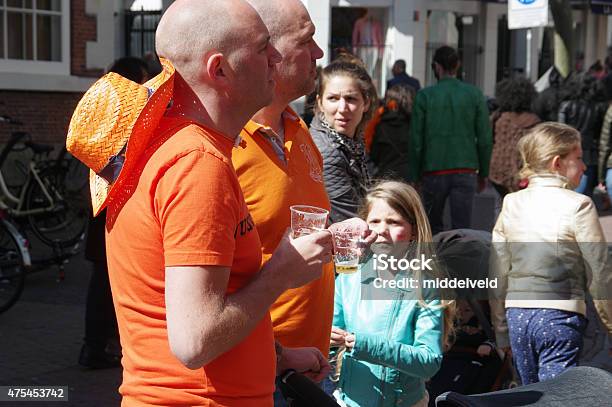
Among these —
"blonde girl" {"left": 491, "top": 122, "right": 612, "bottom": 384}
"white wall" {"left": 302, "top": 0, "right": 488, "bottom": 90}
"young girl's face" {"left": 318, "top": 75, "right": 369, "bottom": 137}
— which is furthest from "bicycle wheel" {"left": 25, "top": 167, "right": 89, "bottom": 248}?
"white wall" {"left": 302, "top": 0, "right": 488, "bottom": 90}

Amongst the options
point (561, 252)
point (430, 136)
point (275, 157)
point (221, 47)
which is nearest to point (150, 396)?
point (221, 47)

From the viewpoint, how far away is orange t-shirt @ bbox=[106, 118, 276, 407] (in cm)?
192

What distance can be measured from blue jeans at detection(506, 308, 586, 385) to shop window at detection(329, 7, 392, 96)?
19.8 meters

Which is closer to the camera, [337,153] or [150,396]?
[150,396]

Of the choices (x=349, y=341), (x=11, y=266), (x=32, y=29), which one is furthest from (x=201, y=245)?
(x=32, y=29)

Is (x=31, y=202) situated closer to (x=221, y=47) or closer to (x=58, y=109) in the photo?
(x=58, y=109)

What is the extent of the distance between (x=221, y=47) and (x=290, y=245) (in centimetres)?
45

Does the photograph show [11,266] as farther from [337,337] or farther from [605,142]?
[605,142]

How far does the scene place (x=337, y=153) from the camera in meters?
4.22

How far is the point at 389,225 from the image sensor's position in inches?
144

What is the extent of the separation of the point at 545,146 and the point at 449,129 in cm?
459

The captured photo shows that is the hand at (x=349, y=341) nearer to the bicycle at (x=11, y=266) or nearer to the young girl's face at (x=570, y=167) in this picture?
the young girl's face at (x=570, y=167)

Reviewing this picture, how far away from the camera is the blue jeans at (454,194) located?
30.3 ft

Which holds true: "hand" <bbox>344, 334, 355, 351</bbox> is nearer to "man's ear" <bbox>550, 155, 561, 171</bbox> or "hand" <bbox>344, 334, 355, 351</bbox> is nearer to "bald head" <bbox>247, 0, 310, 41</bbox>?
"bald head" <bbox>247, 0, 310, 41</bbox>
